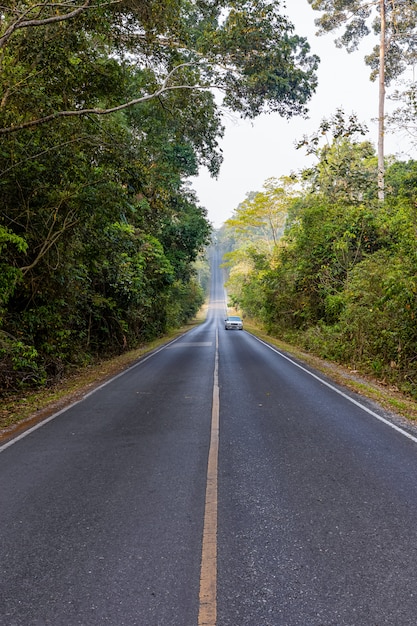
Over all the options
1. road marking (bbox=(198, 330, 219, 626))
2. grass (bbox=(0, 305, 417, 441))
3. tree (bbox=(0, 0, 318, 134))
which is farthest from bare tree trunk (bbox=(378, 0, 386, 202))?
road marking (bbox=(198, 330, 219, 626))

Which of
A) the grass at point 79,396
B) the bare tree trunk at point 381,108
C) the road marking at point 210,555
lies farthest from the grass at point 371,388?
the bare tree trunk at point 381,108

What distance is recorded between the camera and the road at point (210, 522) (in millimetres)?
2543

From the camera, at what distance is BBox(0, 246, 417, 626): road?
100 inches

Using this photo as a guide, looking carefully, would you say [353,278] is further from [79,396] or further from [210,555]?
[210,555]

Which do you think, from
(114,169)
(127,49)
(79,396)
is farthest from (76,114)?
(79,396)

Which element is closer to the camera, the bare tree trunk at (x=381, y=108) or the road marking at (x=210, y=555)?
the road marking at (x=210, y=555)

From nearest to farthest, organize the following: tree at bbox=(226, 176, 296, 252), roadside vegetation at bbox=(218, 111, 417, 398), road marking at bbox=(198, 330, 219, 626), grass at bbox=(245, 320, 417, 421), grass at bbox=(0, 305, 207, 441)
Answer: road marking at bbox=(198, 330, 219, 626) < grass at bbox=(0, 305, 207, 441) < grass at bbox=(245, 320, 417, 421) < roadside vegetation at bbox=(218, 111, 417, 398) < tree at bbox=(226, 176, 296, 252)

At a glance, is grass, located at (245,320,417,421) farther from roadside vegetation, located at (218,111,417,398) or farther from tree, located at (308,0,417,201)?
tree, located at (308,0,417,201)

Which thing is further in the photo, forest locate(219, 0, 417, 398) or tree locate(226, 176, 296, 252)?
tree locate(226, 176, 296, 252)

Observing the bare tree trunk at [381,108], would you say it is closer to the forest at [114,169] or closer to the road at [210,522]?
the forest at [114,169]

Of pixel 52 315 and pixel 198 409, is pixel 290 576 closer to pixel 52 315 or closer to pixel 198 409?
pixel 198 409

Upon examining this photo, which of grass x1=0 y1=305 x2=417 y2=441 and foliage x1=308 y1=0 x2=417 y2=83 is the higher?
foliage x1=308 y1=0 x2=417 y2=83

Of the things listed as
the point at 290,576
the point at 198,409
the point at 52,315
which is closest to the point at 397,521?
the point at 290,576

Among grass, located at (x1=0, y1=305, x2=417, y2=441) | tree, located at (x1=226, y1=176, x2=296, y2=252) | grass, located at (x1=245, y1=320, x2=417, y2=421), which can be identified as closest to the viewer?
grass, located at (x1=0, y1=305, x2=417, y2=441)
